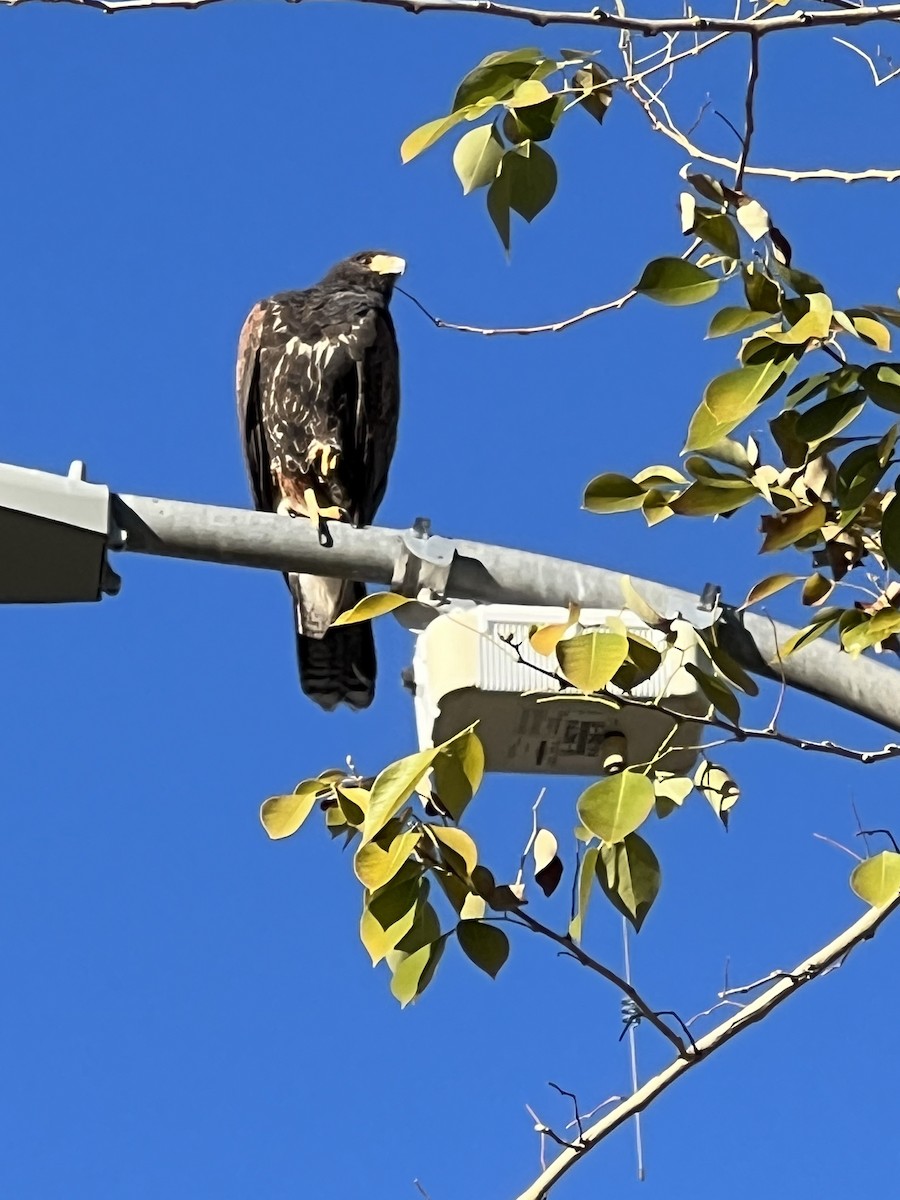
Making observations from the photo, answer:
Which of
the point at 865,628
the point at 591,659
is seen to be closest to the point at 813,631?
the point at 865,628

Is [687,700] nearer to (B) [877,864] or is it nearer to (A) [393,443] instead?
(B) [877,864]

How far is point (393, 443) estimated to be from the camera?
5605mm

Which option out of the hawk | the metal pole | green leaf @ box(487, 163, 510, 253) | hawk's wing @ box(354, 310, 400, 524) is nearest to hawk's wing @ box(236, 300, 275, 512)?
the hawk

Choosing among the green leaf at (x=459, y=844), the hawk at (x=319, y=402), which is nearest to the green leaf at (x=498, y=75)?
the green leaf at (x=459, y=844)

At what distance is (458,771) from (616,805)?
6.9 inches

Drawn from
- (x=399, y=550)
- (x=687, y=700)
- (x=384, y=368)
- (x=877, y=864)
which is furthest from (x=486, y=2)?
(x=384, y=368)

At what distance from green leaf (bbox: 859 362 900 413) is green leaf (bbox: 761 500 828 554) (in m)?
0.17

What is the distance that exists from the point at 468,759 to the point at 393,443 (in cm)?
374

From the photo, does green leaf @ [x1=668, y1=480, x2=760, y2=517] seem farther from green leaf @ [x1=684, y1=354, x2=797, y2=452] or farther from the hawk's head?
the hawk's head

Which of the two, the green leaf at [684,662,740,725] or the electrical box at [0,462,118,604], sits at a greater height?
the electrical box at [0,462,118,604]

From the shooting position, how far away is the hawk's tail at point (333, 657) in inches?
181

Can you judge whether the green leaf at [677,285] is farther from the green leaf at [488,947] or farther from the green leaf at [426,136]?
the green leaf at [488,947]

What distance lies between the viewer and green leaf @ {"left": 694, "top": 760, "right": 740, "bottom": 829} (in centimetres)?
213

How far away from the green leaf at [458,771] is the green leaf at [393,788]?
1.4 inches
